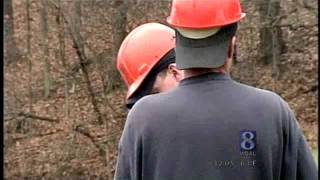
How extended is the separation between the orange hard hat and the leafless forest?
6.96 meters

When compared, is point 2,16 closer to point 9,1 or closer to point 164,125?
point 9,1

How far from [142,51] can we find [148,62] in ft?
0.39

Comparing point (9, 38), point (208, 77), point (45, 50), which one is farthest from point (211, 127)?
point (9, 38)

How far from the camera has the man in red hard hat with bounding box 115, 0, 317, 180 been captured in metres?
2.46

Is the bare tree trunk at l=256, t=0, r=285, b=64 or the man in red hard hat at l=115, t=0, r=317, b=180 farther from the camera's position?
the bare tree trunk at l=256, t=0, r=285, b=64

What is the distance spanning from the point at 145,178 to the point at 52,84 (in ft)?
30.0

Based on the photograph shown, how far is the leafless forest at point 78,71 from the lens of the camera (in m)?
11.0

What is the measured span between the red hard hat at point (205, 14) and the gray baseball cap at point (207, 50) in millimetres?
32

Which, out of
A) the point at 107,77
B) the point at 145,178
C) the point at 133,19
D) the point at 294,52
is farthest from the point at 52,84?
the point at 145,178

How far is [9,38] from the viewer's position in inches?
458

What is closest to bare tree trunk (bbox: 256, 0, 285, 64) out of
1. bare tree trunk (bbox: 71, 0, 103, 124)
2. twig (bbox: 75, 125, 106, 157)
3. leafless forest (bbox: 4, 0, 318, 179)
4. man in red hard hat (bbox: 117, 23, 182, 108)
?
leafless forest (bbox: 4, 0, 318, 179)

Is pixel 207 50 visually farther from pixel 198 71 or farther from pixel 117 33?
pixel 117 33

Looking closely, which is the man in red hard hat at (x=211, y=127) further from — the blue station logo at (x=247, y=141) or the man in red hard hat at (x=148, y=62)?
the man in red hard hat at (x=148, y=62)

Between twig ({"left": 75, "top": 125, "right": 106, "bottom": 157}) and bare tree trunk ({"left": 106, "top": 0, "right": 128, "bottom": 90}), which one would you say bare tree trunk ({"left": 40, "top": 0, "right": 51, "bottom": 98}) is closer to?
twig ({"left": 75, "top": 125, "right": 106, "bottom": 157})
